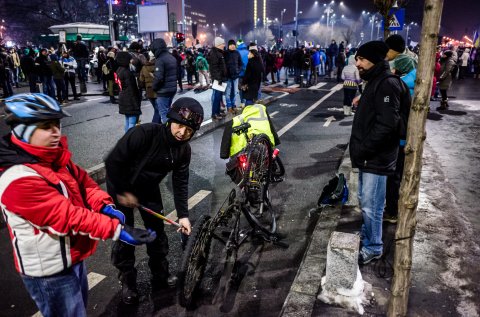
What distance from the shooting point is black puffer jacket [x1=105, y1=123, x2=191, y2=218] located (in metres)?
3.03

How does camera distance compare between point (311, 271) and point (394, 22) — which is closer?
point (311, 271)

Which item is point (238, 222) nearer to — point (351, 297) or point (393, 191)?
point (351, 297)

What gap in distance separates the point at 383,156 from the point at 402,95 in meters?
0.64

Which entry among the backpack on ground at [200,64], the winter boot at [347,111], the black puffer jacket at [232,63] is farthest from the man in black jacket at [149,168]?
the backpack on ground at [200,64]

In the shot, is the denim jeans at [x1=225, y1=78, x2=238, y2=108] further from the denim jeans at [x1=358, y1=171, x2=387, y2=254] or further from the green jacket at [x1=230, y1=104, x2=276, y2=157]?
the denim jeans at [x1=358, y1=171, x2=387, y2=254]

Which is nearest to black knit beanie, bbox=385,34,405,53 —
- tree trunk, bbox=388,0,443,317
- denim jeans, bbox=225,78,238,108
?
tree trunk, bbox=388,0,443,317

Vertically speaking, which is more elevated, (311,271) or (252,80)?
(252,80)

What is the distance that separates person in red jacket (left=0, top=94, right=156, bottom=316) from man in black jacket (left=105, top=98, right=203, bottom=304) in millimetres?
782

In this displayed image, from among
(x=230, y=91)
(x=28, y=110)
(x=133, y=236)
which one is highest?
(x=28, y=110)

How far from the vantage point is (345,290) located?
3.31 m

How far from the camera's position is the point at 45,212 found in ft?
6.29

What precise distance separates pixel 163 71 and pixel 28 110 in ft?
20.9

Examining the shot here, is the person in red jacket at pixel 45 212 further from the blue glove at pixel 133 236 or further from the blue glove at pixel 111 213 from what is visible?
the blue glove at pixel 111 213

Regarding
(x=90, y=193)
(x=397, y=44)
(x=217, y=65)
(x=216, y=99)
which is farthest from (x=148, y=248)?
(x=217, y=65)
